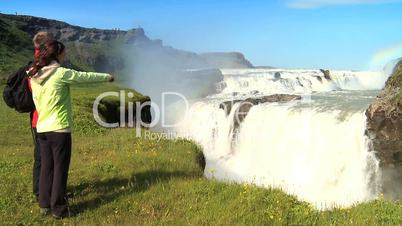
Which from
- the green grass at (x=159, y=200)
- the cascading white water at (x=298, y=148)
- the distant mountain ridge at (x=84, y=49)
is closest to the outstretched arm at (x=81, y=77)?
the green grass at (x=159, y=200)

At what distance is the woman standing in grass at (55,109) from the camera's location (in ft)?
24.1


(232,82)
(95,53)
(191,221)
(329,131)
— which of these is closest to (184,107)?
(232,82)

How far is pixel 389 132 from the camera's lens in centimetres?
2097

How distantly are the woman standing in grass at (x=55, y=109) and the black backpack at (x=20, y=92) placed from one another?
278mm

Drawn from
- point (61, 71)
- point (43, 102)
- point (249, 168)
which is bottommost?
point (249, 168)

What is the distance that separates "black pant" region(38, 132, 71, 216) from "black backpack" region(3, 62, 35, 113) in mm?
558

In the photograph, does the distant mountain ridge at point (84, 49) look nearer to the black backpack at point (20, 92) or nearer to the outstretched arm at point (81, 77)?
the black backpack at point (20, 92)

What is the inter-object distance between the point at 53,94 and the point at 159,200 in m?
2.34

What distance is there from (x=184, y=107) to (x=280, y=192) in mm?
44859

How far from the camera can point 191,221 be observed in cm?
698

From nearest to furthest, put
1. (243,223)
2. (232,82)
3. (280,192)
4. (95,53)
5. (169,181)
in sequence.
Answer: (243,223)
(280,192)
(169,181)
(232,82)
(95,53)

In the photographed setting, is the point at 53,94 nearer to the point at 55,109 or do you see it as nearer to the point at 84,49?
the point at 55,109

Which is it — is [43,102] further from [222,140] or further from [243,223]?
[222,140]

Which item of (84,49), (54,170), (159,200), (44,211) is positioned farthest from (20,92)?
(84,49)
